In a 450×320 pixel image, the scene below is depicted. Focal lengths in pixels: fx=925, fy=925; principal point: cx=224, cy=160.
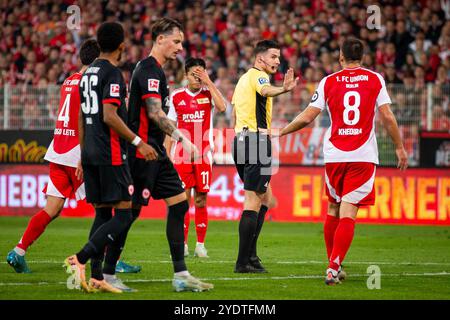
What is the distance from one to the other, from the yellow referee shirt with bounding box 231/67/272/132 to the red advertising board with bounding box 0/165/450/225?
883 cm

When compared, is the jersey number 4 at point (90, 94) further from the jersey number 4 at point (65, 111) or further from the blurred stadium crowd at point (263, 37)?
the blurred stadium crowd at point (263, 37)

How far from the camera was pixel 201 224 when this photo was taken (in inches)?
525

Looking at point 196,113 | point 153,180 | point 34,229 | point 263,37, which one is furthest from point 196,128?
point 263,37

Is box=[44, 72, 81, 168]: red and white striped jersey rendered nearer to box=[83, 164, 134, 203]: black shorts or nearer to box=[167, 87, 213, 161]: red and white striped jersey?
box=[83, 164, 134, 203]: black shorts

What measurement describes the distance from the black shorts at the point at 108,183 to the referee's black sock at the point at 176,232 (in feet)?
1.88

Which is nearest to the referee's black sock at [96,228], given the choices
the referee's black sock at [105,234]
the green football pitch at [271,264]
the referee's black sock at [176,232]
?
the referee's black sock at [105,234]

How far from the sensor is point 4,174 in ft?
68.4

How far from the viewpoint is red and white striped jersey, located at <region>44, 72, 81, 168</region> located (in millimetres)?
11000

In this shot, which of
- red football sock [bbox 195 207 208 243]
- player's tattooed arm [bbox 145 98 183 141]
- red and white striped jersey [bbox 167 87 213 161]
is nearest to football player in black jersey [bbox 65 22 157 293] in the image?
player's tattooed arm [bbox 145 98 183 141]

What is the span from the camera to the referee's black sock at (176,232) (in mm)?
9016

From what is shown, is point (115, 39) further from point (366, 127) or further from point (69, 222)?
point (69, 222)

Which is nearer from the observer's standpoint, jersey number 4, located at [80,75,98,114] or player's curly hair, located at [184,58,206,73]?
jersey number 4, located at [80,75,98,114]
